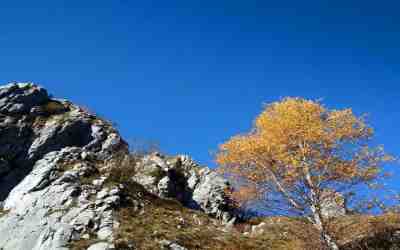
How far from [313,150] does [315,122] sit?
1842 mm

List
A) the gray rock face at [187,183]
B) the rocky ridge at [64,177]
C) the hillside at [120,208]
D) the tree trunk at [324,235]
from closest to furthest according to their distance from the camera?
the tree trunk at [324,235]
the hillside at [120,208]
the rocky ridge at [64,177]
the gray rock face at [187,183]

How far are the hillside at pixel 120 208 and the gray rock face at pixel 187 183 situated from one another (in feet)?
0.41

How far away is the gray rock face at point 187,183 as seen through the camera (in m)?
43.8

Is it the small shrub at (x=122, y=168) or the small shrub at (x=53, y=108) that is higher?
the small shrub at (x=53, y=108)

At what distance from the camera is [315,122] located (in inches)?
957

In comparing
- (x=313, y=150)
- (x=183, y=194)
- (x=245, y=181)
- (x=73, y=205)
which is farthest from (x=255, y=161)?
(x=183, y=194)

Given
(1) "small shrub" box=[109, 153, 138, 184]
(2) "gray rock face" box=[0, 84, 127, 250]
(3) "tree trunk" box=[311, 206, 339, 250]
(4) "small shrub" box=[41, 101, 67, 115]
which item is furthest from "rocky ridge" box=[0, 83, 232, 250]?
(3) "tree trunk" box=[311, 206, 339, 250]

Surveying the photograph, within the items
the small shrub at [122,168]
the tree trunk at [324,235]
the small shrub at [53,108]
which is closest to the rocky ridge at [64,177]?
the small shrub at [53,108]

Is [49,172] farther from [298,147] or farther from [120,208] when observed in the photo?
[298,147]

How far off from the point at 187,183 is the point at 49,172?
18080 mm

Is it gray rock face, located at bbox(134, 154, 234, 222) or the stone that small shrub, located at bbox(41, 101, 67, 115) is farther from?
the stone

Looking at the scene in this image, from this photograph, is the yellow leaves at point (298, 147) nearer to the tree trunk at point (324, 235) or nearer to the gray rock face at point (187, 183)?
the tree trunk at point (324, 235)

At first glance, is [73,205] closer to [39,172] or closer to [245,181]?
[39,172]

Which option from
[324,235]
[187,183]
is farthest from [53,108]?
[324,235]
